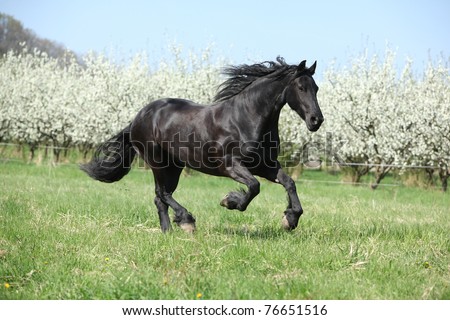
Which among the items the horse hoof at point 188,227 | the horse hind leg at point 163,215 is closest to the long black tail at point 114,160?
the horse hind leg at point 163,215

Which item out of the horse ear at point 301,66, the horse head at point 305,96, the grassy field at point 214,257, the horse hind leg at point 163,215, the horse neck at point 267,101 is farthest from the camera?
the horse hind leg at point 163,215

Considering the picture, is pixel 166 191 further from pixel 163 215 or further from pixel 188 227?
pixel 188 227

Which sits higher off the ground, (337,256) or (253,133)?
(253,133)

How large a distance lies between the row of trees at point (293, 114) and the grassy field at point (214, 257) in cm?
1008

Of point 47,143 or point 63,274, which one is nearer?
point 63,274

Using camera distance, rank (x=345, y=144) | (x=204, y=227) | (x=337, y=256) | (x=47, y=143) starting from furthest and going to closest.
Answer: (x=47, y=143) → (x=345, y=144) → (x=204, y=227) → (x=337, y=256)

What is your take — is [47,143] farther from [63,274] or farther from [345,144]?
[63,274]

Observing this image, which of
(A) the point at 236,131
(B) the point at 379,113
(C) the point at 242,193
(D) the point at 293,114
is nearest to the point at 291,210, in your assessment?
(C) the point at 242,193

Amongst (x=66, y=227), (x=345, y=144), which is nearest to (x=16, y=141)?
(x=345, y=144)

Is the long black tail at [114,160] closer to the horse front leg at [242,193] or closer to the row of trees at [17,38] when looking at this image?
the horse front leg at [242,193]

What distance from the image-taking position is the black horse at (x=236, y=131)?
6.27 metres

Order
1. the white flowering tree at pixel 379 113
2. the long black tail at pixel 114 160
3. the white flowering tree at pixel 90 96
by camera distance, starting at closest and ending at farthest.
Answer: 1. the long black tail at pixel 114 160
2. the white flowering tree at pixel 379 113
3. the white flowering tree at pixel 90 96

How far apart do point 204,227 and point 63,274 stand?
9.65 feet

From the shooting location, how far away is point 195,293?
4164 mm
